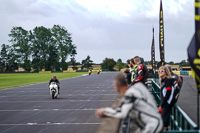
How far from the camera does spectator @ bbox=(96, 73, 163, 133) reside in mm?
3568

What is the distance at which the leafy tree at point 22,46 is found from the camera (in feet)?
360

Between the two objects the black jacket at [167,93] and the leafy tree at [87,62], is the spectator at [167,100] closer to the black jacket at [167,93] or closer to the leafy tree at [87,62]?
the black jacket at [167,93]

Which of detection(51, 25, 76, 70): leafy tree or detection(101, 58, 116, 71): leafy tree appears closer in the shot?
detection(51, 25, 76, 70): leafy tree

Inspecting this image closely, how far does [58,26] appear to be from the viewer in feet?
376

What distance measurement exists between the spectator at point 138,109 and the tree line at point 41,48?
356 ft

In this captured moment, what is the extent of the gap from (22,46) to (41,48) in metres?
9.28

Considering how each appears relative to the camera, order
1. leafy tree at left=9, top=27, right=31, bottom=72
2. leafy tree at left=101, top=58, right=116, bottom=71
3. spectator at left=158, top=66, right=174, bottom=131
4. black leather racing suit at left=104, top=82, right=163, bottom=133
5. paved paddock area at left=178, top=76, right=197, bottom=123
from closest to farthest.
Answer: black leather racing suit at left=104, top=82, right=163, bottom=133
spectator at left=158, top=66, right=174, bottom=131
paved paddock area at left=178, top=76, right=197, bottom=123
leafy tree at left=9, top=27, right=31, bottom=72
leafy tree at left=101, top=58, right=116, bottom=71

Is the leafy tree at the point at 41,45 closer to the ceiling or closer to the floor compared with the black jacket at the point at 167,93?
closer to the ceiling

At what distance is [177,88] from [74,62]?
142716 mm

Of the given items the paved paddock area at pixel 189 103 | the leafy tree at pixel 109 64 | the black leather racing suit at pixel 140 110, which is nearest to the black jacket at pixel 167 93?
the black leather racing suit at pixel 140 110

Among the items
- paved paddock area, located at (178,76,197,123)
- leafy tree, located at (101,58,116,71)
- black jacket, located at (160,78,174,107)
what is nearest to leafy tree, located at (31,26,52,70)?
leafy tree, located at (101,58,116,71)

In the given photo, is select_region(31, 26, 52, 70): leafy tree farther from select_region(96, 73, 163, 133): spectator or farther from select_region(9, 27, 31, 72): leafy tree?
select_region(96, 73, 163, 133): spectator

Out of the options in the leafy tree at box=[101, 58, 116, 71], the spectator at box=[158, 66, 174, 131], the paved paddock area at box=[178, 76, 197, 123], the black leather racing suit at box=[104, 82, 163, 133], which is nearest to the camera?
the black leather racing suit at box=[104, 82, 163, 133]

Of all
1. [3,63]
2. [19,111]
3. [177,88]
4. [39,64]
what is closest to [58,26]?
[39,64]
